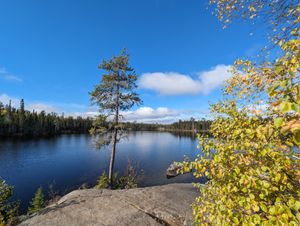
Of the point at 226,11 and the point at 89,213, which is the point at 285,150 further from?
the point at 89,213

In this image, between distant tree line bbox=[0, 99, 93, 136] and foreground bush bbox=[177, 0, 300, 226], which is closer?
foreground bush bbox=[177, 0, 300, 226]

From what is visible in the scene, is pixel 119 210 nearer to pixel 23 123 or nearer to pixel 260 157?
pixel 260 157

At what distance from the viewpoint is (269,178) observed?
179 cm

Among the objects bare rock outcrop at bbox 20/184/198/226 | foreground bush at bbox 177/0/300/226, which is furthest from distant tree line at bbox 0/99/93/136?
foreground bush at bbox 177/0/300/226

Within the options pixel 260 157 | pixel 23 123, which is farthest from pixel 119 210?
pixel 23 123

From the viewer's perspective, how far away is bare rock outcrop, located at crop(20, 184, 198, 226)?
5809 millimetres

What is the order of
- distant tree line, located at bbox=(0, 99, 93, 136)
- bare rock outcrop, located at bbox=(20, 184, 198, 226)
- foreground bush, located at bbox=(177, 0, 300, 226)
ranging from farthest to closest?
distant tree line, located at bbox=(0, 99, 93, 136) → bare rock outcrop, located at bbox=(20, 184, 198, 226) → foreground bush, located at bbox=(177, 0, 300, 226)

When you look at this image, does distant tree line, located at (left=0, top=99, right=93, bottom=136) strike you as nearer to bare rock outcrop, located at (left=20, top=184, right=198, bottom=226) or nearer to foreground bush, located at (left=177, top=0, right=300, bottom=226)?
bare rock outcrop, located at (left=20, top=184, right=198, bottom=226)

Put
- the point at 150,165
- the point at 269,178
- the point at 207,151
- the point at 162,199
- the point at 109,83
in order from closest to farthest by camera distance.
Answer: the point at 269,178 → the point at 207,151 → the point at 162,199 → the point at 109,83 → the point at 150,165

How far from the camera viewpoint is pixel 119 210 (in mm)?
6469

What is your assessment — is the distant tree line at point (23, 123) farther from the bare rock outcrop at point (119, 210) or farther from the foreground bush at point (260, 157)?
the foreground bush at point (260, 157)

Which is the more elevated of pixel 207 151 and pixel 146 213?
pixel 207 151

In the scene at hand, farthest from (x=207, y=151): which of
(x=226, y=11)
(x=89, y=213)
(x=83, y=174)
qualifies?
(x=83, y=174)

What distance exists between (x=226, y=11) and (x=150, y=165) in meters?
27.6
